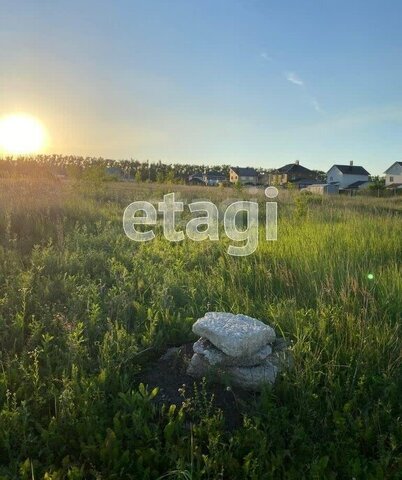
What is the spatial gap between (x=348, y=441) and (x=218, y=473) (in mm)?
747

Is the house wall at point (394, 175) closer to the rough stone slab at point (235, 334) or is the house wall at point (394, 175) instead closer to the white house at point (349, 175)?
the white house at point (349, 175)

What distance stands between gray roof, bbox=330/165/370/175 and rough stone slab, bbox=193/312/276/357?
263 feet

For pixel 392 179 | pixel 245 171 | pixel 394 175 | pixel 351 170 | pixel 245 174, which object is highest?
pixel 245 171

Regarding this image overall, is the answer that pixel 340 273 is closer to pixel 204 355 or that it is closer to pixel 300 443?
pixel 204 355

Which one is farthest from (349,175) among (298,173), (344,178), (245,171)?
(245,171)

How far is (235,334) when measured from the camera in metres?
2.88

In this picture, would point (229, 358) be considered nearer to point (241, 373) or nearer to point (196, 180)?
point (241, 373)

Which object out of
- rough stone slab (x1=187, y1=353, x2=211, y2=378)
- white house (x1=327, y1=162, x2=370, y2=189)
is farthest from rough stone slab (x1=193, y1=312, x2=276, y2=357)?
white house (x1=327, y1=162, x2=370, y2=189)

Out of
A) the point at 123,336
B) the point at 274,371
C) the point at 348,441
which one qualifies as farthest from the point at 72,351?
the point at 348,441

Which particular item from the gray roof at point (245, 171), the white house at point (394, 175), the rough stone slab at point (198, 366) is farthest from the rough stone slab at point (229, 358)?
the gray roof at point (245, 171)

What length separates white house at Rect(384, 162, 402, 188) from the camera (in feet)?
217

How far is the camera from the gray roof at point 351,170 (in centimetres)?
7824

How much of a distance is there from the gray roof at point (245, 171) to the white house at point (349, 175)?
16.2 metres

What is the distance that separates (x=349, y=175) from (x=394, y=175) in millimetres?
10962
